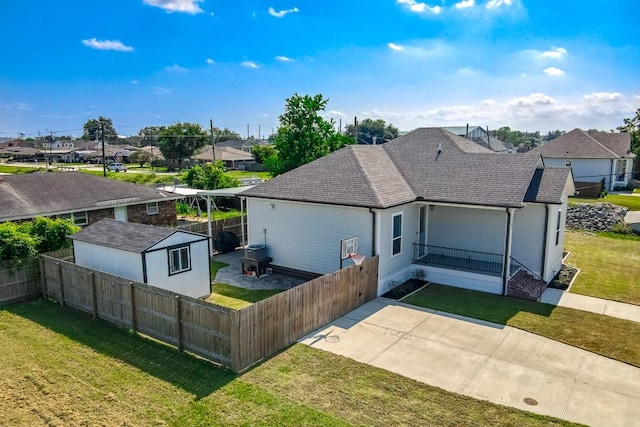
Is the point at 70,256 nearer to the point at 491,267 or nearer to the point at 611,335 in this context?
the point at 491,267

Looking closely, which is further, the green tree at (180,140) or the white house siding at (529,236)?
the green tree at (180,140)

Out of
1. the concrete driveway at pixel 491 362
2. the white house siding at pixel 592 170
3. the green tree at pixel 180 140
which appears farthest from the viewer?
the green tree at pixel 180 140

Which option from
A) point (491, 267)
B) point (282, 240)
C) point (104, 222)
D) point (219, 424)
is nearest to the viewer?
point (219, 424)

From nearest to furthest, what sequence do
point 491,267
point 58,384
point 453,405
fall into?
point 453,405, point 58,384, point 491,267

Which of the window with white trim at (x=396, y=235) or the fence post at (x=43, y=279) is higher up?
the window with white trim at (x=396, y=235)

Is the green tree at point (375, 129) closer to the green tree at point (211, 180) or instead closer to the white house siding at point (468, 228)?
the green tree at point (211, 180)

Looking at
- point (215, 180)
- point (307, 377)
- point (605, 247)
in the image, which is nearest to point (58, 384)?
point (307, 377)

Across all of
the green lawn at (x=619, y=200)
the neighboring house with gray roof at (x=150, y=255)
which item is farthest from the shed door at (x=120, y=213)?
the green lawn at (x=619, y=200)
